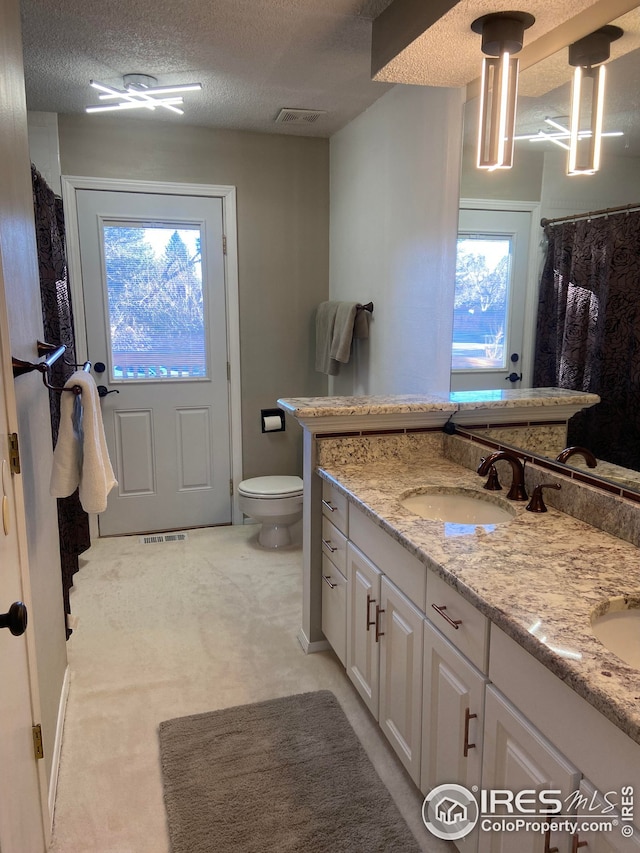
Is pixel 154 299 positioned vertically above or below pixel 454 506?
above

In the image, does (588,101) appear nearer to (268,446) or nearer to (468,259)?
(468,259)

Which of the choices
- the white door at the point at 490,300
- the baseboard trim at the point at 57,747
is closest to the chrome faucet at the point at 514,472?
the white door at the point at 490,300

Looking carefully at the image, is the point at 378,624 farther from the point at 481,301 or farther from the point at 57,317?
the point at 57,317

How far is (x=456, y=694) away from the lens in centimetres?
142

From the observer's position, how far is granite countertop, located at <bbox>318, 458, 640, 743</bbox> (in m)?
0.97

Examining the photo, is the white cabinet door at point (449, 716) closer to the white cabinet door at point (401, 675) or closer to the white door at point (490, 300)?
the white cabinet door at point (401, 675)

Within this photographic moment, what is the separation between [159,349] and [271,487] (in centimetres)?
112

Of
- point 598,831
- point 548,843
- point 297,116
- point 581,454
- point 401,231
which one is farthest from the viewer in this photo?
point 297,116

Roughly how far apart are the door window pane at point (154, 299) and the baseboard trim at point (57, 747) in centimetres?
199

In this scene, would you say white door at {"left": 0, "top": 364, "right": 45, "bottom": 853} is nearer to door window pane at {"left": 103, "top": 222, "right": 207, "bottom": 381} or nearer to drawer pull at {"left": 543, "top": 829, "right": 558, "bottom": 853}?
drawer pull at {"left": 543, "top": 829, "right": 558, "bottom": 853}

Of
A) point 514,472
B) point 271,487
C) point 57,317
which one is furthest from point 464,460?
point 57,317

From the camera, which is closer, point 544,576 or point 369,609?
point 544,576

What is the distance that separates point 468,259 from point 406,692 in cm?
162

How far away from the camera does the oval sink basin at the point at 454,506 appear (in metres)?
1.95
